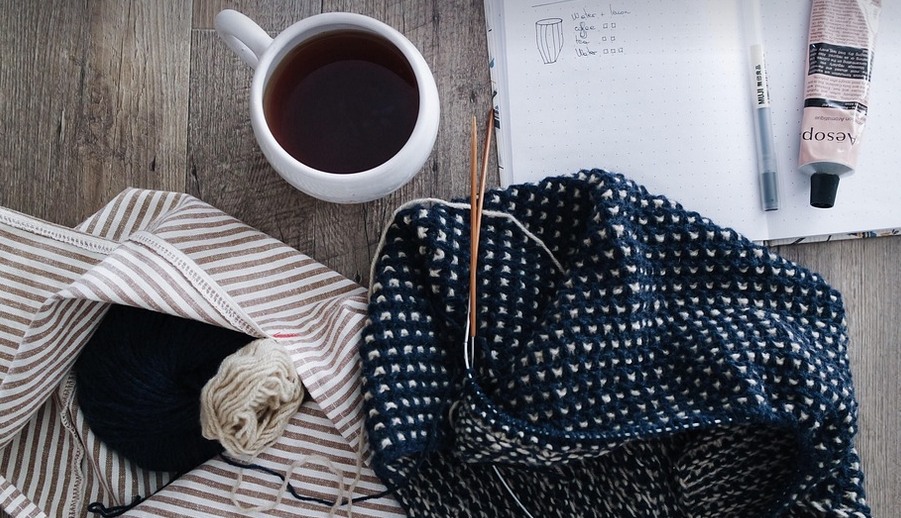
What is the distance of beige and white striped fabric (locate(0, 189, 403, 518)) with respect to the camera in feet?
1.95

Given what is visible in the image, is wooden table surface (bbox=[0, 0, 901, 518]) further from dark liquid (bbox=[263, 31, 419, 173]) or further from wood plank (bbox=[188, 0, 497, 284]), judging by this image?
dark liquid (bbox=[263, 31, 419, 173])

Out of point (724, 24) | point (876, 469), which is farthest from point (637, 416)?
point (724, 24)

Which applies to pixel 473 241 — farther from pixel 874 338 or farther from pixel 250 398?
pixel 874 338

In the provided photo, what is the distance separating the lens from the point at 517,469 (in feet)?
2.07

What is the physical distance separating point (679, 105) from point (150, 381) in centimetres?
52

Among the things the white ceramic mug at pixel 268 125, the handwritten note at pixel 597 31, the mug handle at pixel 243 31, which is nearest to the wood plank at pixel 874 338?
the handwritten note at pixel 597 31

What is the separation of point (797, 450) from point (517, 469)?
0.23 metres

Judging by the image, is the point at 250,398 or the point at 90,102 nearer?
the point at 250,398

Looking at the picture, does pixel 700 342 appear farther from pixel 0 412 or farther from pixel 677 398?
pixel 0 412

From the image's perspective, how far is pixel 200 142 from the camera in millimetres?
675

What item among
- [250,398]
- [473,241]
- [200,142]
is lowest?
[250,398]

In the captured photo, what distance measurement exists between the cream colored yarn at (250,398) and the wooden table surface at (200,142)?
4.8 inches

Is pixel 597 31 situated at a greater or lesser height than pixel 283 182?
greater

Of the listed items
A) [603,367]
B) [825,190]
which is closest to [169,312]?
[603,367]
